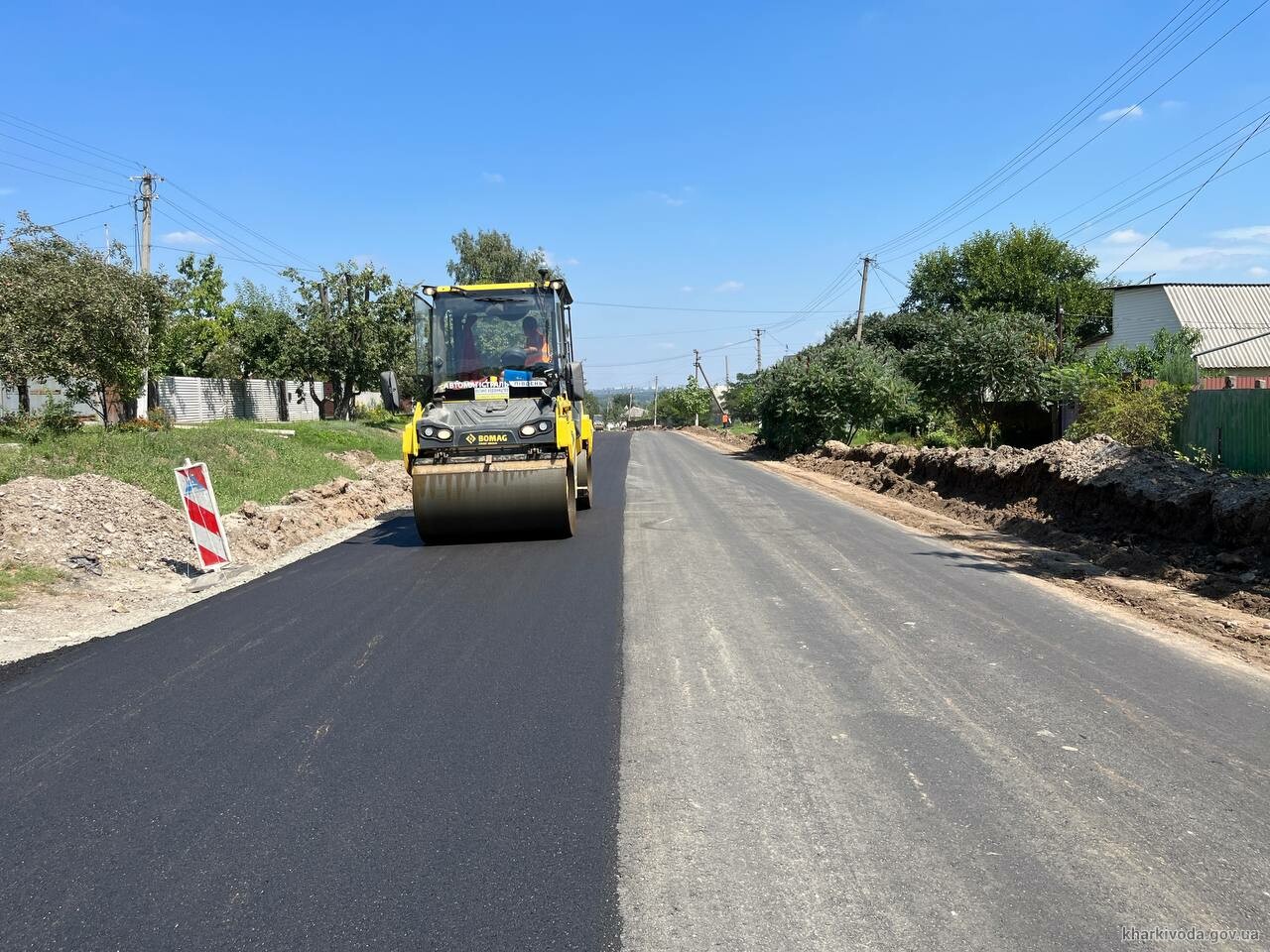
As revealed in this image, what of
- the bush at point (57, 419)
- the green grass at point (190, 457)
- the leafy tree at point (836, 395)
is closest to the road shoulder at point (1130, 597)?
the green grass at point (190, 457)

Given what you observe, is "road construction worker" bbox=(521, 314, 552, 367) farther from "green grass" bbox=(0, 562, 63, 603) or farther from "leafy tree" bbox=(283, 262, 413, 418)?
"leafy tree" bbox=(283, 262, 413, 418)

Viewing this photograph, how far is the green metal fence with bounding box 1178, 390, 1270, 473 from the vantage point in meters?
12.6

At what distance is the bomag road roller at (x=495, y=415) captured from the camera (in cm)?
1080

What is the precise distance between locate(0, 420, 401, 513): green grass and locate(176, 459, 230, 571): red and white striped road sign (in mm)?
3923

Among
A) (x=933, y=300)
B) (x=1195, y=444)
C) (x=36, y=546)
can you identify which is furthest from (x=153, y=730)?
(x=933, y=300)

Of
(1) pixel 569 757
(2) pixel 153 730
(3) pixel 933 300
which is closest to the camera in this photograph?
(1) pixel 569 757

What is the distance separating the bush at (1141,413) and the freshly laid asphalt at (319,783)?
1171cm

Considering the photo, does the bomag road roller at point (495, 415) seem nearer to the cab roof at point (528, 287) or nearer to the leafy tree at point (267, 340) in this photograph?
the cab roof at point (528, 287)

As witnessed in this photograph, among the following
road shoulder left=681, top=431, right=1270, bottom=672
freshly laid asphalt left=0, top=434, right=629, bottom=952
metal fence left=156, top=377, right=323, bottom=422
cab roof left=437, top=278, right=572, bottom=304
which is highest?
cab roof left=437, top=278, right=572, bottom=304

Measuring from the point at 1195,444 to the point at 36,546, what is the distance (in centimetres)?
1567

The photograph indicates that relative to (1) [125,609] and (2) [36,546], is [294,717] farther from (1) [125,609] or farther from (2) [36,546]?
(2) [36,546]

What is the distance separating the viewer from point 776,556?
33.7ft

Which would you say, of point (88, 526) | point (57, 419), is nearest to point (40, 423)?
point (57, 419)

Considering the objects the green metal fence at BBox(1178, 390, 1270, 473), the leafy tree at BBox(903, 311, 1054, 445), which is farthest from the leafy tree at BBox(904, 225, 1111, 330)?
the green metal fence at BBox(1178, 390, 1270, 473)
